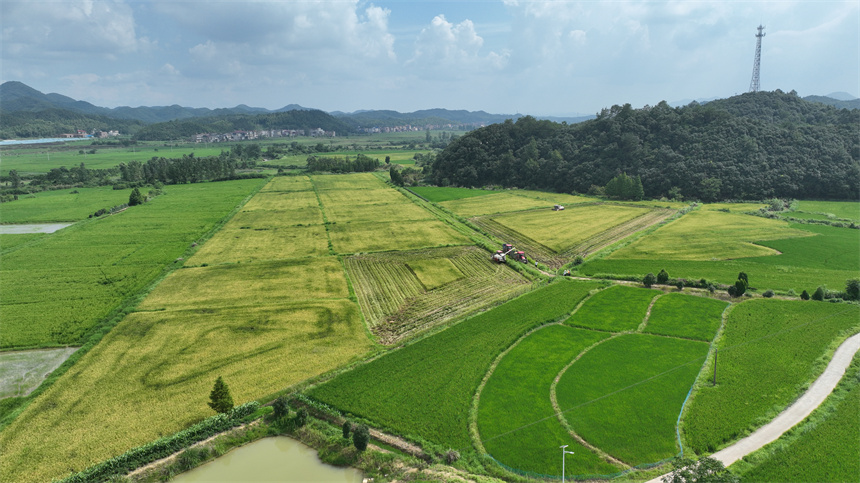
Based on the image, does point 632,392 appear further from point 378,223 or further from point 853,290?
point 378,223

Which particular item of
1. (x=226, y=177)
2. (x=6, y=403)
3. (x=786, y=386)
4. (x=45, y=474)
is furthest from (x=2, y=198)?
(x=786, y=386)

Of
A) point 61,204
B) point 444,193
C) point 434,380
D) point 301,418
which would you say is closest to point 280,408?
point 301,418

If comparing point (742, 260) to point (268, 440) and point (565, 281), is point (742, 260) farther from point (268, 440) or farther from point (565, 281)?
point (268, 440)

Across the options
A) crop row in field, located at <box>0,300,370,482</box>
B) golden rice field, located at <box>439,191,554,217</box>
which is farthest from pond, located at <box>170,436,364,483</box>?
golden rice field, located at <box>439,191,554,217</box>

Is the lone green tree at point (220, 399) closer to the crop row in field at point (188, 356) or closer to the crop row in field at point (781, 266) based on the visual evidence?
the crop row in field at point (188, 356)

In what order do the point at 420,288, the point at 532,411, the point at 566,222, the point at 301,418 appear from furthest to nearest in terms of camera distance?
the point at 566,222 → the point at 420,288 → the point at 532,411 → the point at 301,418

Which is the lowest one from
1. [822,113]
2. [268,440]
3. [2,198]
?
[268,440]

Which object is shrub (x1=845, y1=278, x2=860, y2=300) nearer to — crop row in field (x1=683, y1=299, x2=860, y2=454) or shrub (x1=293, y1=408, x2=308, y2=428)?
crop row in field (x1=683, y1=299, x2=860, y2=454)
